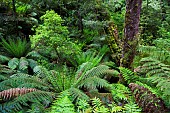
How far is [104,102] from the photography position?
4.02 m

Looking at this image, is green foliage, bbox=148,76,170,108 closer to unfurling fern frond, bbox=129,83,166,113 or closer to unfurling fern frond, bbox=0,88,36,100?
unfurling fern frond, bbox=129,83,166,113

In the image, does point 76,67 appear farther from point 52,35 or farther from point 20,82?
point 20,82

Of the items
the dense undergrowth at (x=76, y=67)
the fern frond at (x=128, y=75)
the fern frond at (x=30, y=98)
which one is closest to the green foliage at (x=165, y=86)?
the dense undergrowth at (x=76, y=67)

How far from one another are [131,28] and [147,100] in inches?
58.2

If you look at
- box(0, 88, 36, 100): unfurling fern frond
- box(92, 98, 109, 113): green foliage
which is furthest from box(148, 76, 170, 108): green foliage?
box(0, 88, 36, 100): unfurling fern frond

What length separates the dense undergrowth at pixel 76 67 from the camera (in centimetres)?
360

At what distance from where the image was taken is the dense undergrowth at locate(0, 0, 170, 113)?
11.8ft

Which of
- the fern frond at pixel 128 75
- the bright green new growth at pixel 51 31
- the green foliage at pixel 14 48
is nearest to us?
the fern frond at pixel 128 75

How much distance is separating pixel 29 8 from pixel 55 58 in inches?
112

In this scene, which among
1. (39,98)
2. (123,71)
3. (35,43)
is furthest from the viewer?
(35,43)

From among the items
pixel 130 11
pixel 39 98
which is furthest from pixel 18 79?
pixel 130 11

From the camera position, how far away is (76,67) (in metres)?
6.13

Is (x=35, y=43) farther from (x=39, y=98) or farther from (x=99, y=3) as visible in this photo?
(x=99, y=3)

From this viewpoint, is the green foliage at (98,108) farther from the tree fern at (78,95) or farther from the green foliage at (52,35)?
the green foliage at (52,35)
